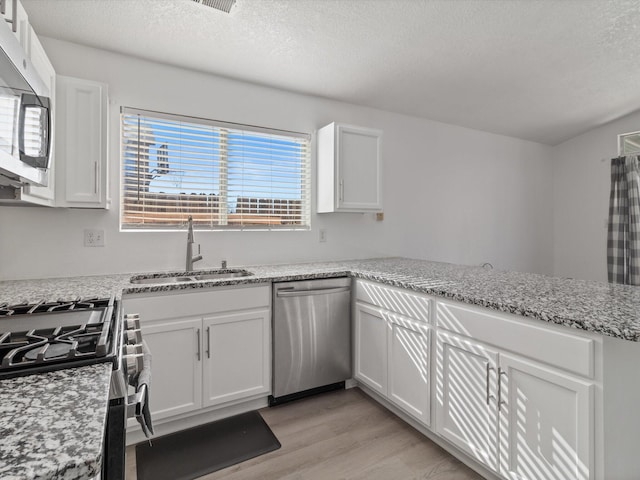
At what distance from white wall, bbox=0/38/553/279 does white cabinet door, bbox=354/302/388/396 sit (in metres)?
0.90

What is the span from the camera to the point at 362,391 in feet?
8.61

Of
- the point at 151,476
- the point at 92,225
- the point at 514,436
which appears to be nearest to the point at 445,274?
the point at 514,436

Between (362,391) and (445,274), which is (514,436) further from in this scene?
(362,391)

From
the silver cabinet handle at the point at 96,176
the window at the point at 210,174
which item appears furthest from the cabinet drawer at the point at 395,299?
the silver cabinet handle at the point at 96,176

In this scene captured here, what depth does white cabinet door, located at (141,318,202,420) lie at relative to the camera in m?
1.98

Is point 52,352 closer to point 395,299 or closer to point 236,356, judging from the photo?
point 236,356

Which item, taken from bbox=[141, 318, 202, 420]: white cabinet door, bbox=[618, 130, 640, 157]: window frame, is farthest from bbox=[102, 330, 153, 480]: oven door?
bbox=[618, 130, 640, 157]: window frame

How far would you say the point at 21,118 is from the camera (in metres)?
1.06

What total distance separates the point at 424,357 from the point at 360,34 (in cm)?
209

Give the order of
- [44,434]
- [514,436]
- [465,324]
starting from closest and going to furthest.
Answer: [44,434], [514,436], [465,324]

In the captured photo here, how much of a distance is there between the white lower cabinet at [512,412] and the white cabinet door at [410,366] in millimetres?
91

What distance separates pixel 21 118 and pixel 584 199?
5.68 m

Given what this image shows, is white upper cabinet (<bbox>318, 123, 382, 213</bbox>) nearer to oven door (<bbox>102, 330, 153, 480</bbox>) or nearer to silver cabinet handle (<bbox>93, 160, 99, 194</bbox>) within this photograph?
silver cabinet handle (<bbox>93, 160, 99, 194</bbox>)

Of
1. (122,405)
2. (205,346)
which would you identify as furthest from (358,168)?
(122,405)
